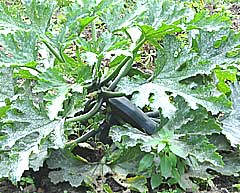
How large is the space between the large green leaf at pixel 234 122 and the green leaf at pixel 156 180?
423 millimetres

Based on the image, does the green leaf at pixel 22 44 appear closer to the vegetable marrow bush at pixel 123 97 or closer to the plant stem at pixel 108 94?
the vegetable marrow bush at pixel 123 97

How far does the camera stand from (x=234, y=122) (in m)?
3.01

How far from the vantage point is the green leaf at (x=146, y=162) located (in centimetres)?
277

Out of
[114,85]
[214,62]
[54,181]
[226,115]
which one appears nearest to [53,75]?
[114,85]

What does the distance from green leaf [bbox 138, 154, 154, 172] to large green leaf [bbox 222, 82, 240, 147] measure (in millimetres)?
435

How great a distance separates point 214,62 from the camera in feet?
9.15

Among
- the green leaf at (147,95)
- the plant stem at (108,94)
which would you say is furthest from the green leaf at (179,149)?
the plant stem at (108,94)

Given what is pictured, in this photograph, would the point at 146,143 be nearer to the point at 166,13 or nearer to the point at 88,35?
the point at 166,13

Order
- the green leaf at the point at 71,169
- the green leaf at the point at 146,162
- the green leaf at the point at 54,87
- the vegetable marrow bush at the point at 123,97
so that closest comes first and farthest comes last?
the green leaf at the point at 54,87, the vegetable marrow bush at the point at 123,97, the green leaf at the point at 146,162, the green leaf at the point at 71,169

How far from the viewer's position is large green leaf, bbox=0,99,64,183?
2.58 meters

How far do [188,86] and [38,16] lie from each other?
0.87 meters

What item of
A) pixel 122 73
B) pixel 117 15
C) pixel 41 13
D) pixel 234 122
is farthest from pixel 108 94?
pixel 234 122

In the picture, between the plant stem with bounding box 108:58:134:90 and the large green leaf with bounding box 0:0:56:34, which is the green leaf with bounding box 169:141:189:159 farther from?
the large green leaf with bounding box 0:0:56:34

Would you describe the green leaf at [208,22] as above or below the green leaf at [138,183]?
above
